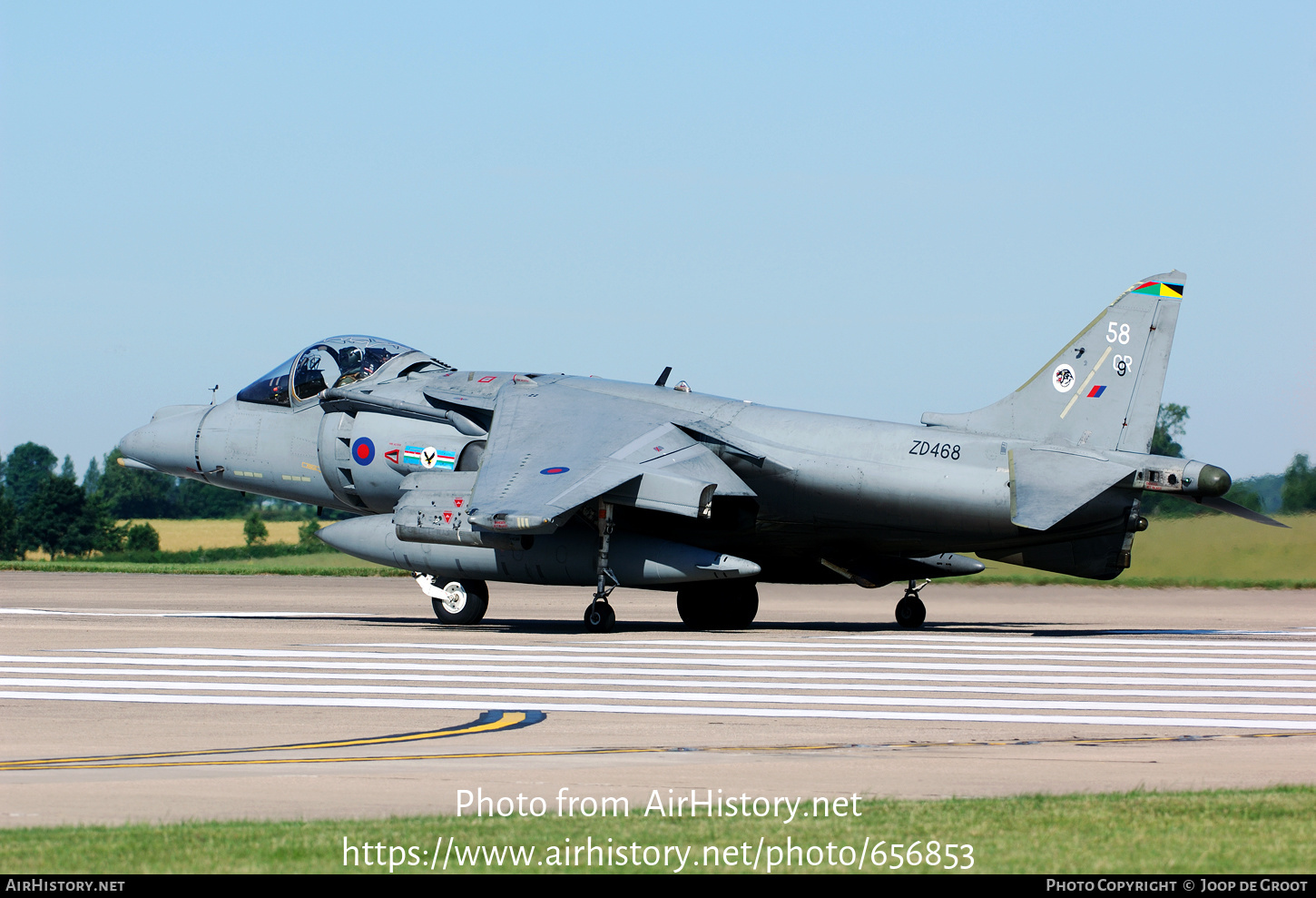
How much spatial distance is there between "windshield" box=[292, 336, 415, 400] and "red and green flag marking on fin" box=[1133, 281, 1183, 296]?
38.6ft

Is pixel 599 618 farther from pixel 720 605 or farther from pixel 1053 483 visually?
pixel 1053 483

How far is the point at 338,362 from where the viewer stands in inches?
1016

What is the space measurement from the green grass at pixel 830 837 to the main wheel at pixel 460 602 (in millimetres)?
16259

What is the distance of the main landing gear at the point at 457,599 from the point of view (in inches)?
949

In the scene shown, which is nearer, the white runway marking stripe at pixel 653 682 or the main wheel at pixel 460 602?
the white runway marking stripe at pixel 653 682

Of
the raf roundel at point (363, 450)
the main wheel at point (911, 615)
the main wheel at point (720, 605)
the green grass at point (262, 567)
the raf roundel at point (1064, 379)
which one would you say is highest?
the raf roundel at point (1064, 379)

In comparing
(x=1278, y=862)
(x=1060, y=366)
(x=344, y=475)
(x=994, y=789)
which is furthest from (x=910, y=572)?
(x=1278, y=862)

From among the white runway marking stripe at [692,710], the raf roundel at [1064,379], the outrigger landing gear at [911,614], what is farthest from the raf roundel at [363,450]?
the white runway marking stripe at [692,710]

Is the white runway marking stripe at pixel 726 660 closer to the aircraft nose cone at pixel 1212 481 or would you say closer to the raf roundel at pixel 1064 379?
the aircraft nose cone at pixel 1212 481

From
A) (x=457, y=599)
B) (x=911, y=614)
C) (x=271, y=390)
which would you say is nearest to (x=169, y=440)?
(x=271, y=390)

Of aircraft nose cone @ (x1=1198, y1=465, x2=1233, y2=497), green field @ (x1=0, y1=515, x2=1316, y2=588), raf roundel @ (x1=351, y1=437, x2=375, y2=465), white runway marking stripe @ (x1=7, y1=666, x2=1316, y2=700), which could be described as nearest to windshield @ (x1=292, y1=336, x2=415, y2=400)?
raf roundel @ (x1=351, y1=437, x2=375, y2=465)

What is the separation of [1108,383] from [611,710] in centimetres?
1171

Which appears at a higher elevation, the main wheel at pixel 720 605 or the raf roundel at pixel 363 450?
the raf roundel at pixel 363 450

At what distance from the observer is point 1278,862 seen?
22.4 feet
